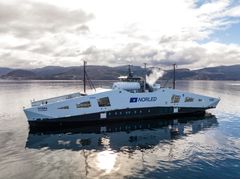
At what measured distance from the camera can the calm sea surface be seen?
3459cm

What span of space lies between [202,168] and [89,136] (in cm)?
2392

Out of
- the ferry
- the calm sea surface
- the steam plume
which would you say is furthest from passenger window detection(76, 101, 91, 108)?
the steam plume

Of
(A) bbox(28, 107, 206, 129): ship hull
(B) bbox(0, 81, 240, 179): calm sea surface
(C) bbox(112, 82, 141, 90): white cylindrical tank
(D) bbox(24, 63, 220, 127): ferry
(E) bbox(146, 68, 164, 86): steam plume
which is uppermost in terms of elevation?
(E) bbox(146, 68, 164, 86): steam plume

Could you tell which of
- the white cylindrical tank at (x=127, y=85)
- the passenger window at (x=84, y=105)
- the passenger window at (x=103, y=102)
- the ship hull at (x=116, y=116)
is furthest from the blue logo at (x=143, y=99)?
the passenger window at (x=84, y=105)

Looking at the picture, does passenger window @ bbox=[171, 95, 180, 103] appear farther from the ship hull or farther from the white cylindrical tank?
the white cylindrical tank

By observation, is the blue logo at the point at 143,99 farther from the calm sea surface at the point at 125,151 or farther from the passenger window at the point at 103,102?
the passenger window at the point at 103,102

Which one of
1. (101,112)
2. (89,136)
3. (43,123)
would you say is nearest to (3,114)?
(43,123)

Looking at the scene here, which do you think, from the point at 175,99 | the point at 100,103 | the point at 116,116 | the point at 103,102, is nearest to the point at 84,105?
the point at 100,103

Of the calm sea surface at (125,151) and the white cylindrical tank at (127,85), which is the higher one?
the white cylindrical tank at (127,85)

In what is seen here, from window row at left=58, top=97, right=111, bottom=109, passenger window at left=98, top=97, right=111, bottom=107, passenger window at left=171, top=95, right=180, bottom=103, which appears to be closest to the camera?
window row at left=58, top=97, right=111, bottom=109

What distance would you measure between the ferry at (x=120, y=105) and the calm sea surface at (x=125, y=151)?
3098 millimetres

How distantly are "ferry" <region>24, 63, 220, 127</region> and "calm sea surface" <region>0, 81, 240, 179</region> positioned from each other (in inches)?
122

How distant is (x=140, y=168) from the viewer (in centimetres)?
3562

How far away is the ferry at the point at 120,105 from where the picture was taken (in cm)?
6050
